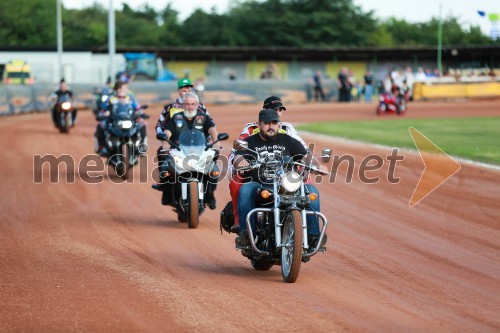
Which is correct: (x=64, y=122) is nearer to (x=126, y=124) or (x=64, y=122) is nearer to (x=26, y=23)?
(x=126, y=124)

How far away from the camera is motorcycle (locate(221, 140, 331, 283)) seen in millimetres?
9109

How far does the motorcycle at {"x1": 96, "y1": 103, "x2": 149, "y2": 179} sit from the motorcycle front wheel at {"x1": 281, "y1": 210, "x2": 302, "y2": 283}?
9976mm

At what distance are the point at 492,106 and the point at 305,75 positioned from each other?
87.1 feet

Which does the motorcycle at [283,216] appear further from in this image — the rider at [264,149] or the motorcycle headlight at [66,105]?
the motorcycle headlight at [66,105]

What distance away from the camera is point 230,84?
48312 millimetres

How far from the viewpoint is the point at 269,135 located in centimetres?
969

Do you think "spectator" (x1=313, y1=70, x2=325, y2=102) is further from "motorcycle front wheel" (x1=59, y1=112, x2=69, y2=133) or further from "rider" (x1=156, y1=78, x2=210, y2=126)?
"rider" (x1=156, y1=78, x2=210, y2=126)

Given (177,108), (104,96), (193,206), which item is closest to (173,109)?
(177,108)

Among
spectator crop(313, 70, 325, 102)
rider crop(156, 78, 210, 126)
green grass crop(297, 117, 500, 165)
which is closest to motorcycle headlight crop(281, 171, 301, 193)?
rider crop(156, 78, 210, 126)

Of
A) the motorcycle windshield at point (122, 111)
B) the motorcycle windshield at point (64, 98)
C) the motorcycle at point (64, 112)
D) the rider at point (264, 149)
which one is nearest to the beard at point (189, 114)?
the rider at point (264, 149)

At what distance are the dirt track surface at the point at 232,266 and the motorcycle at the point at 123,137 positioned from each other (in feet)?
2.62

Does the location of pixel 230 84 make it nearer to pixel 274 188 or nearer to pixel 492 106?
pixel 492 106

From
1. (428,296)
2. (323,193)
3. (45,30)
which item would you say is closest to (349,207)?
(323,193)

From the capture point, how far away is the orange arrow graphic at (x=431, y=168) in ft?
54.9
